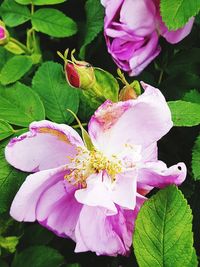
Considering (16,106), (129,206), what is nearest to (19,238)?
(16,106)

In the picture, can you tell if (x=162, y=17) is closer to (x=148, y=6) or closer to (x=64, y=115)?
(x=148, y=6)

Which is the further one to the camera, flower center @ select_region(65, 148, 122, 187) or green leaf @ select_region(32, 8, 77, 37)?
green leaf @ select_region(32, 8, 77, 37)

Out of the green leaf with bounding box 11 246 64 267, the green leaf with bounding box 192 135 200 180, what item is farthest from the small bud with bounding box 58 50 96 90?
the green leaf with bounding box 11 246 64 267

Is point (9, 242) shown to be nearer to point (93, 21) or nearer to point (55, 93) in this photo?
point (55, 93)

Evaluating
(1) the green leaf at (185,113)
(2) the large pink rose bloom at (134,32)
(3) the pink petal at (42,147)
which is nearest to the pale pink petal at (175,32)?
(2) the large pink rose bloom at (134,32)

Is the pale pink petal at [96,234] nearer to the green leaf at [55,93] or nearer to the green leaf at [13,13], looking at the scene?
the green leaf at [55,93]

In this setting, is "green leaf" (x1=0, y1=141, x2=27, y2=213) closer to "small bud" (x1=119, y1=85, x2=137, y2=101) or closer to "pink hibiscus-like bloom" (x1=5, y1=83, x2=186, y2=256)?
"pink hibiscus-like bloom" (x1=5, y1=83, x2=186, y2=256)

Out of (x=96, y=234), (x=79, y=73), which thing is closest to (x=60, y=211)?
(x=96, y=234)
